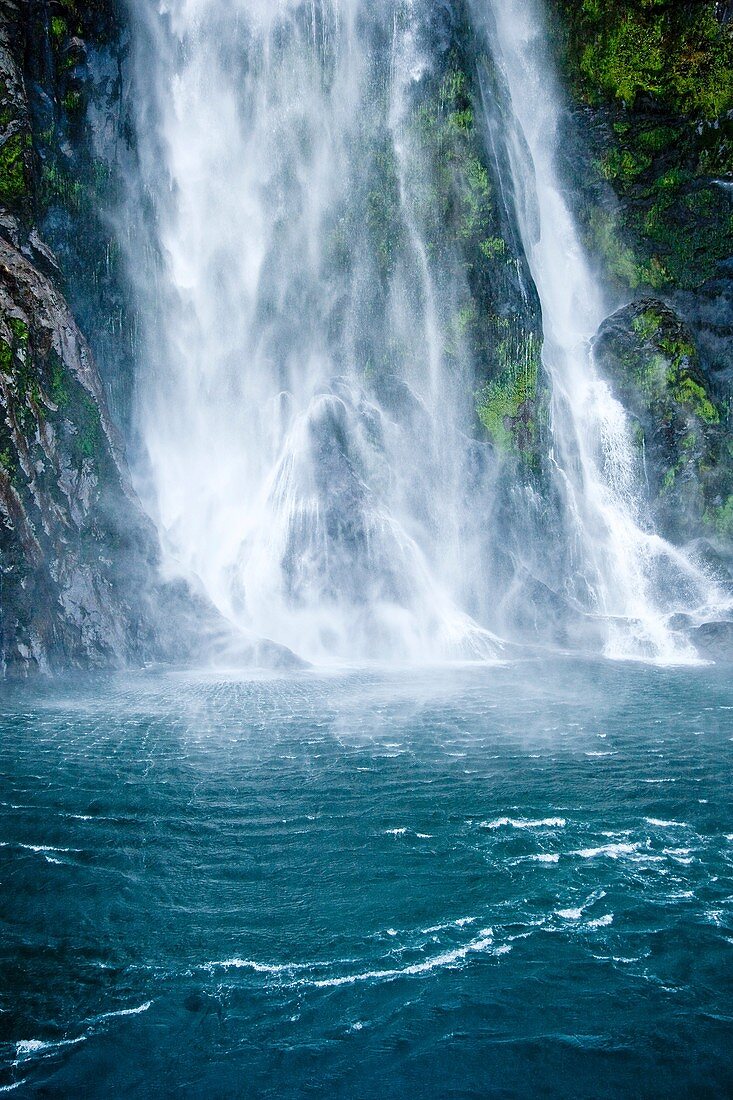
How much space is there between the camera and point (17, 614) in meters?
24.8

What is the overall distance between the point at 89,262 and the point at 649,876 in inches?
1410

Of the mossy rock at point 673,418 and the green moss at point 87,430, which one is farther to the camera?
the mossy rock at point 673,418

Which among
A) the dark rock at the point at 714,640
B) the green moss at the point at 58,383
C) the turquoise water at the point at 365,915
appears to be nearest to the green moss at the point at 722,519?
the dark rock at the point at 714,640

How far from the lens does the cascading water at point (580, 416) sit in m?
37.8

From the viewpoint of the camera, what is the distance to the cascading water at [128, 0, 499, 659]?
118 feet

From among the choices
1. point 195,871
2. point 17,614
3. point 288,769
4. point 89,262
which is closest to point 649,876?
point 195,871

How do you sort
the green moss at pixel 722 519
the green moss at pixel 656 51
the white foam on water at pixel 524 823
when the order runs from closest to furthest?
1. the white foam on water at pixel 524 823
2. the green moss at pixel 722 519
3. the green moss at pixel 656 51

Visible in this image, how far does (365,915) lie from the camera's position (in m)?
9.02

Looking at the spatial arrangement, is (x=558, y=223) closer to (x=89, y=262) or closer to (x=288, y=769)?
(x=89, y=262)

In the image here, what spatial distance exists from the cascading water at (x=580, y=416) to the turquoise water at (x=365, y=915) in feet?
69.6

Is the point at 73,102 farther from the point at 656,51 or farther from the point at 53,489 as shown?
the point at 656,51

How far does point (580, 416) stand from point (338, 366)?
14.2m

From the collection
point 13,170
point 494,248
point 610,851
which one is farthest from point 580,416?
point 610,851

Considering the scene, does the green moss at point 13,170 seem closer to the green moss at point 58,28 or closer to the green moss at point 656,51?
the green moss at point 58,28
